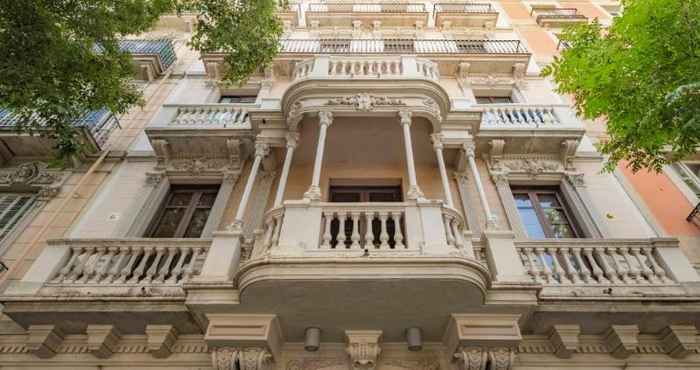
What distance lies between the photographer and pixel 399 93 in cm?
722

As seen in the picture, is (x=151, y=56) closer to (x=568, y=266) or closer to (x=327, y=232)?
(x=327, y=232)

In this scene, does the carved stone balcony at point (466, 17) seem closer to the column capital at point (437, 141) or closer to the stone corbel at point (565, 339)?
the column capital at point (437, 141)

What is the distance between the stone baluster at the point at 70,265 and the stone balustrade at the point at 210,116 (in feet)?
11.5

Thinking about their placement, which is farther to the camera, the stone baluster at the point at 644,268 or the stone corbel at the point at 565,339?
the stone baluster at the point at 644,268

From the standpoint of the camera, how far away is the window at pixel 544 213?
7.51 m

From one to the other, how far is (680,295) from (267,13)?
855 cm

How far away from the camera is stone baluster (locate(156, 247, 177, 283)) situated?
5.69 meters

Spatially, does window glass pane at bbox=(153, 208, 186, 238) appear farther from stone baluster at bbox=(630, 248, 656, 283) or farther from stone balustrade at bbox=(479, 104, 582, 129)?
stone baluster at bbox=(630, 248, 656, 283)

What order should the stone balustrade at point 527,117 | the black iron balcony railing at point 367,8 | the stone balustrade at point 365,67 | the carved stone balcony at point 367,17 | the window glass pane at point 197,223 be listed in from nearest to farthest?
the window glass pane at point 197,223 → the stone balustrade at point 365,67 → the stone balustrade at point 527,117 → the carved stone balcony at point 367,17 → the black iron balcony railing at point 367,8

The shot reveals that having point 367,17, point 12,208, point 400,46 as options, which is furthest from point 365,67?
point 367,17

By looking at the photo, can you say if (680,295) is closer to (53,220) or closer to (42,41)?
(42,41)

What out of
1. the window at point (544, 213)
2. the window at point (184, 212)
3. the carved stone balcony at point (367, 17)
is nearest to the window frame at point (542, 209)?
the window at point (544, 213)

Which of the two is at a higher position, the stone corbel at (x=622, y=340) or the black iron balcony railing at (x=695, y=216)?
the black iron balcony railing at (x=695, y=216)

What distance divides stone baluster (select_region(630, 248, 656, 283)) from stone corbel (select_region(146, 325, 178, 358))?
24.1 ft
